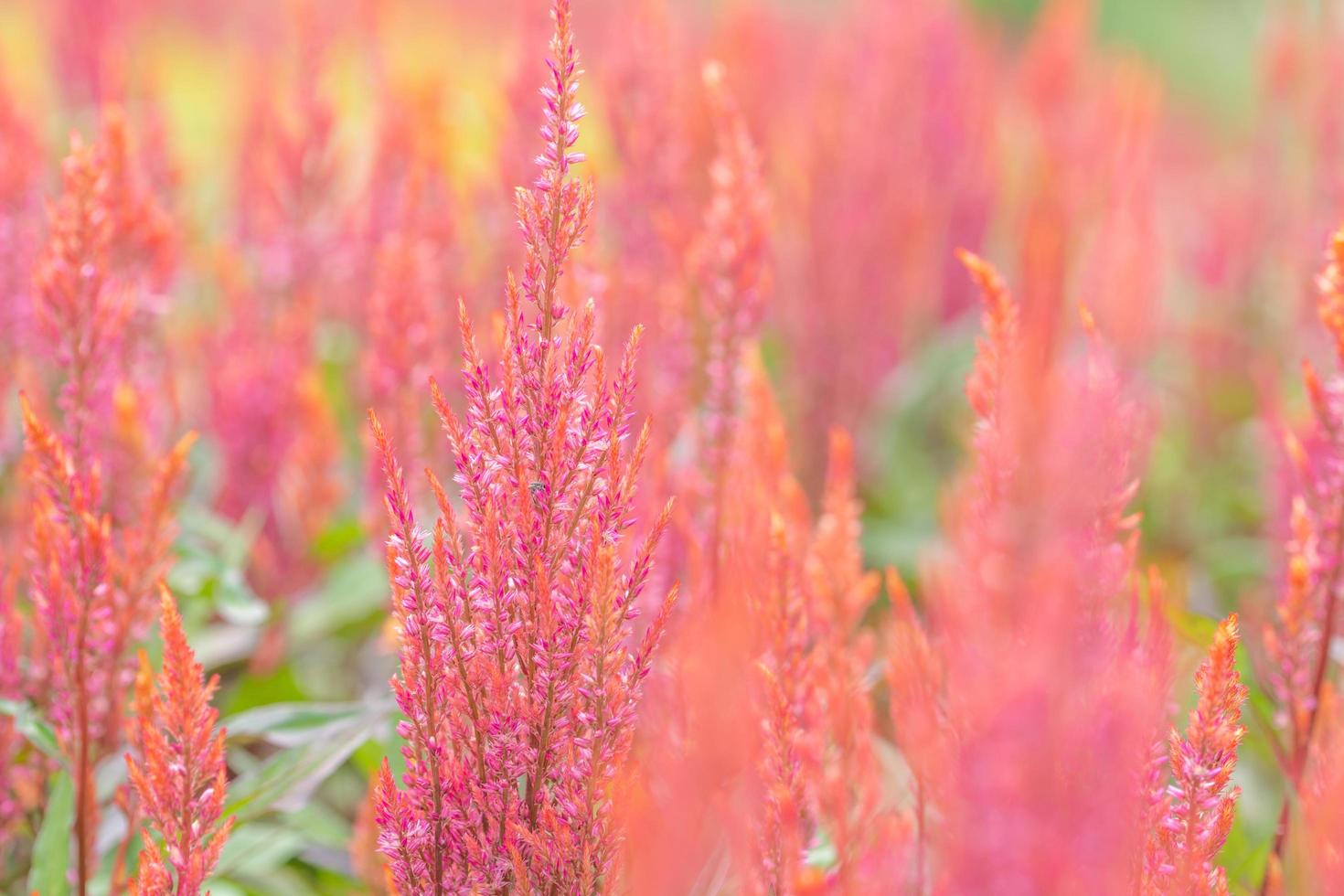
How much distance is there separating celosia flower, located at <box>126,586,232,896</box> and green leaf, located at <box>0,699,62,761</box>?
1.18ft

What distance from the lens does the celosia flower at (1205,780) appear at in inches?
34.2

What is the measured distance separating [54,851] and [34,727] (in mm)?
133

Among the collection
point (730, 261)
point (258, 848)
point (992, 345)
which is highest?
point (730, 261)

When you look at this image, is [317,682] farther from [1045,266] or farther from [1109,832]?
[1109,832]

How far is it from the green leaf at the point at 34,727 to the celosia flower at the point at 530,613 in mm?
516

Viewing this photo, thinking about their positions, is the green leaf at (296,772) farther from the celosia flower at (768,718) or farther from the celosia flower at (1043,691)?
the celosia flower at (1043,691)

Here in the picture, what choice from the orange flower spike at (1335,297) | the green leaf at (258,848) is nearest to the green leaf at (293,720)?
the green leaf at (258,848)

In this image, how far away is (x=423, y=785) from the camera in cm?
88

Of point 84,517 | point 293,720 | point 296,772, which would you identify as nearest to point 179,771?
point 84,517

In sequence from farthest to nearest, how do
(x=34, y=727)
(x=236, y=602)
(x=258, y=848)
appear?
1. (x=236, y=602)
2. (x=258, y=848)
3. (x=34, y=727)

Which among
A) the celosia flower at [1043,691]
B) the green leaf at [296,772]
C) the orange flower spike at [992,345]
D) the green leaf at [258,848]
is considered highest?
the orange flower spike at [992,345]

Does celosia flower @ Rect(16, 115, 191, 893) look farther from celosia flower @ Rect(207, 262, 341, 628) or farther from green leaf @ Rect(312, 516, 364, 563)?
green leaf @ Rect(312, 516, 364, 563)

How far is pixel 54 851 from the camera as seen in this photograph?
1.21 meters

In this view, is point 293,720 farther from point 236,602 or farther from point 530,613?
point 530,613
